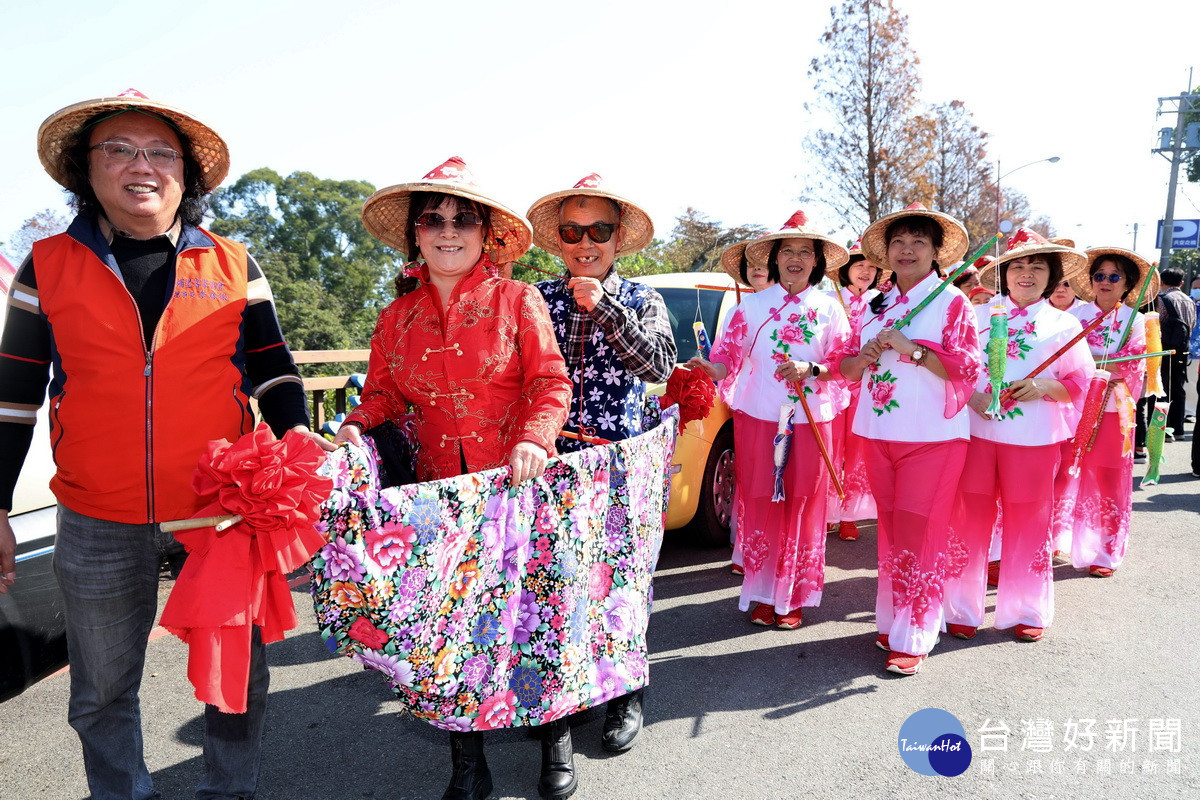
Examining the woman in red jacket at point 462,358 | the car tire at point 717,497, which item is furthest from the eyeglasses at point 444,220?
the car tire at point 717,497

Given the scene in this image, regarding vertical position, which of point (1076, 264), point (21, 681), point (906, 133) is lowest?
point (21, 681)

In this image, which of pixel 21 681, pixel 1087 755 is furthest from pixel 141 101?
pixel 1087 755

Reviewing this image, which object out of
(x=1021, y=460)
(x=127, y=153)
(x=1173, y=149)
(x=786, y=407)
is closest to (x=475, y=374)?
(x=127, y=153)

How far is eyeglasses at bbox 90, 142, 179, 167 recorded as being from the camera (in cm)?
226

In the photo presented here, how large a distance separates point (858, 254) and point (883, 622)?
3.59 meters

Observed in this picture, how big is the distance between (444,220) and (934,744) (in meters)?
2.75

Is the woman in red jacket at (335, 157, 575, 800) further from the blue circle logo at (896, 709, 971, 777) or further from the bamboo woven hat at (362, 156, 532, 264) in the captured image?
the blue circle logo at (896, 709, 971, 777)

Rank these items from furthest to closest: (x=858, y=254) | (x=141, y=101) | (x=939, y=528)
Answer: (x=858, y=254)
(x=939, y=528)
(x=141, y=101)

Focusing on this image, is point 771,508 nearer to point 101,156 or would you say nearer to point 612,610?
point 612,610

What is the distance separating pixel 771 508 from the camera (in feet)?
14.3

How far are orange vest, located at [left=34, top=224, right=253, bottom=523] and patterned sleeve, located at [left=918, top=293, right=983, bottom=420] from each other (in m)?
3.10

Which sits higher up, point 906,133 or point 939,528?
point 906,133

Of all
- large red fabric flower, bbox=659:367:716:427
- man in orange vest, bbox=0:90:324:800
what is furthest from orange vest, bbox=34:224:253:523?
large red fabric flower, bbox=659:367:716:427

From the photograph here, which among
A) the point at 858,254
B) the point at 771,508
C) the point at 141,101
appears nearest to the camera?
the point at 141,101
